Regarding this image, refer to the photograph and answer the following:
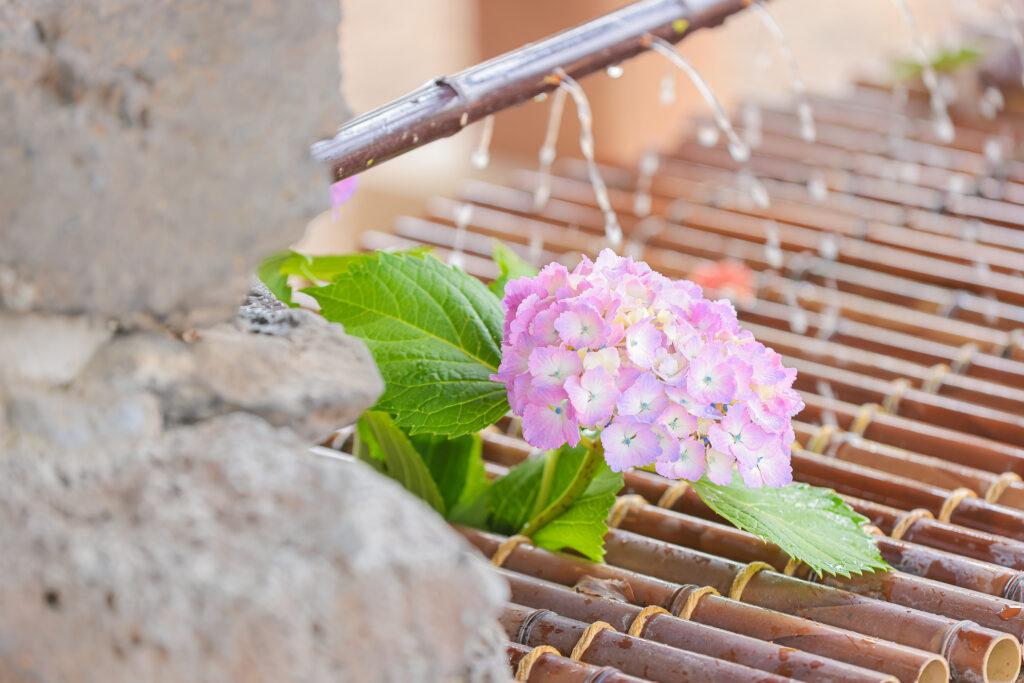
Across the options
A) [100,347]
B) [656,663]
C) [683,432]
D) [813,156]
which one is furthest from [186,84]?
[813,156]

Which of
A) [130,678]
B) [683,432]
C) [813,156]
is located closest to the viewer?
[130,678]

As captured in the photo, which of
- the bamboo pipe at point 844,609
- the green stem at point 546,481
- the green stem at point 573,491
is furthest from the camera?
the green stem at point 546,481

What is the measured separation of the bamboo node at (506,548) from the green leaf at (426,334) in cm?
23

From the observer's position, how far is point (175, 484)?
98 cm

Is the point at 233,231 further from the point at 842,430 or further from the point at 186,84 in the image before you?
the point at 842,430

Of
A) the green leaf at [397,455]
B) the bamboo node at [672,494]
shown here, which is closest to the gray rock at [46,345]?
the green leaf at [397,455]

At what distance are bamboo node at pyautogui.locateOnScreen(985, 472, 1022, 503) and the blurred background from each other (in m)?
1.14

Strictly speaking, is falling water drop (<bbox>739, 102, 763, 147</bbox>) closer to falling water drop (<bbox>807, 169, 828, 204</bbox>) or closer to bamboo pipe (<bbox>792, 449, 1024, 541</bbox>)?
falling water drop (<bbox>807, 169, 828, 204</bbox>)

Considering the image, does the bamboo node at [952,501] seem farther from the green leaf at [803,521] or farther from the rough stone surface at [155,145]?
the rough stone surface at [155,145]

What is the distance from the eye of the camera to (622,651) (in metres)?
1.37

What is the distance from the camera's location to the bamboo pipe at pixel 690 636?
1.32 m

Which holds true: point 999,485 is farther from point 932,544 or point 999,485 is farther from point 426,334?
point 426,334

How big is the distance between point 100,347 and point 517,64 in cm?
93

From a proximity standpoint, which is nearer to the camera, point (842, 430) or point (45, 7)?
point (45, 7)
